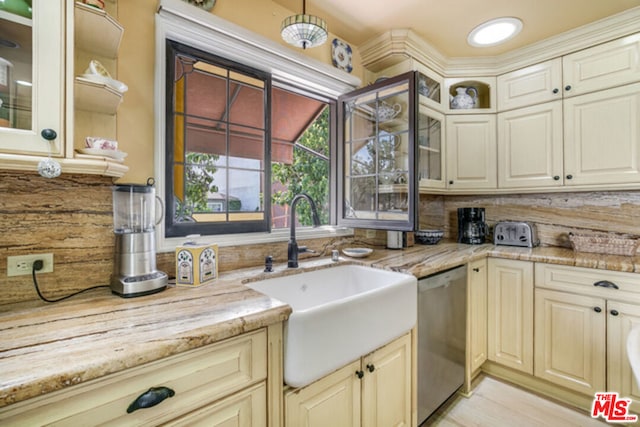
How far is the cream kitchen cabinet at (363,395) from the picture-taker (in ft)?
3.25

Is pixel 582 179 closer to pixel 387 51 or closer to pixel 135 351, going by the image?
pixel 387 51

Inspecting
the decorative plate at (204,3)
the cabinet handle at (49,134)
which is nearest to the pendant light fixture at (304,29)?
the decorative plate at (204,3)

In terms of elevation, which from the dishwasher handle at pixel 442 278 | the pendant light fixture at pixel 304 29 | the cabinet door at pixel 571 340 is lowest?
the cabinet door at pixel 571 340

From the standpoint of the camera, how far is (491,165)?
239 centimetres

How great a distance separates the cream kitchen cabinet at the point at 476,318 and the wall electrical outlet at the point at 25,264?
85.4 inches

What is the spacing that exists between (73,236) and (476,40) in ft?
9.07

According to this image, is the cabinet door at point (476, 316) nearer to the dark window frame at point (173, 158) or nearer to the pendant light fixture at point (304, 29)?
the dark window frame at point (173, 158)

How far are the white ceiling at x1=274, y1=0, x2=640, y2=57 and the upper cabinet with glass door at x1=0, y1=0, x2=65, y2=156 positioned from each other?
128 centimetres

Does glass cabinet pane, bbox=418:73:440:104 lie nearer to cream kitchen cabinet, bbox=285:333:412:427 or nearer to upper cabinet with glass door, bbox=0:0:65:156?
cream kitchen cabinet, bbox=285:333:412:427

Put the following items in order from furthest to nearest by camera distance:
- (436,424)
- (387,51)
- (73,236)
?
(387,51), (436,424), (73,236)

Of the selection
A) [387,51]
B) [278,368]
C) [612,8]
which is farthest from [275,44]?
[612,8]

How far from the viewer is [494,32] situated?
6.70 ft

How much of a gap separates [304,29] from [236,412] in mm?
1593

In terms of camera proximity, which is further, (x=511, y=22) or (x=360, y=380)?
(x=511, y=22)
